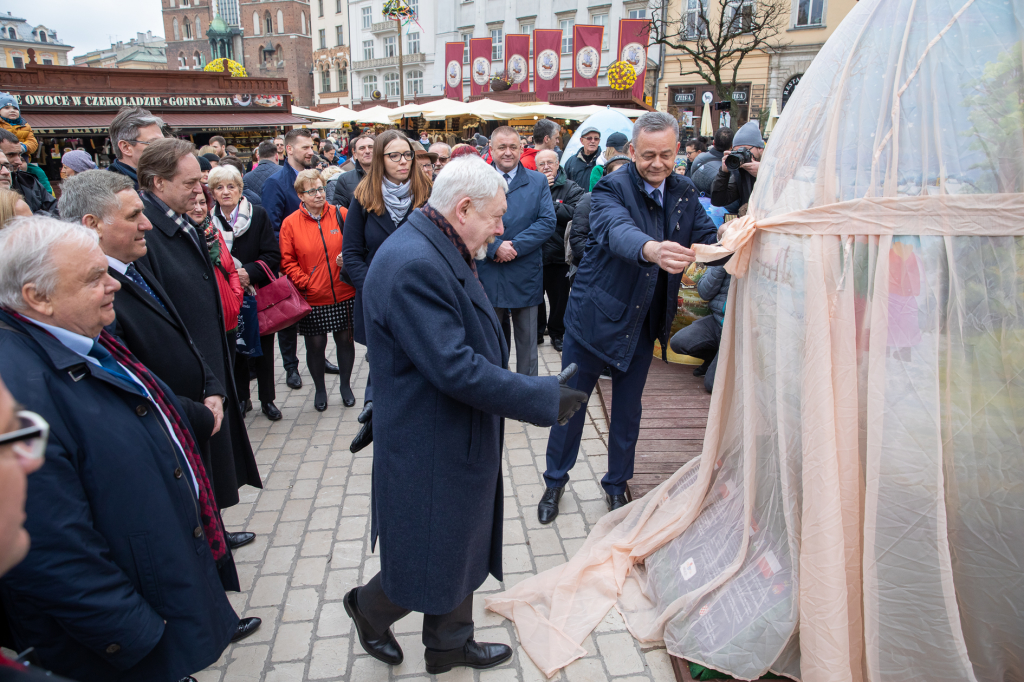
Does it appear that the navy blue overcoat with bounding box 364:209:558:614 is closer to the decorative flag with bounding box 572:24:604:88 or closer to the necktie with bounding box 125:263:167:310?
the necktie with bounding box 125:263:167:310

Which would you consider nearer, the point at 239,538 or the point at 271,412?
the point at 239,538

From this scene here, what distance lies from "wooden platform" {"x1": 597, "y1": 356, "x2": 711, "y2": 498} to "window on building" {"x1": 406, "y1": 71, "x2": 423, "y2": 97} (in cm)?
4397

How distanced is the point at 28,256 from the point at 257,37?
7862 centimetres

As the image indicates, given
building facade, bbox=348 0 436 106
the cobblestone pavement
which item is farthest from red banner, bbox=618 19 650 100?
the cobblestone pavement

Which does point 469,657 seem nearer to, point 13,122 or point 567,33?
point 13,122

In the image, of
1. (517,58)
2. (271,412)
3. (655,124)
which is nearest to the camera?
(655,124)

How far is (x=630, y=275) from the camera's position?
120 inches

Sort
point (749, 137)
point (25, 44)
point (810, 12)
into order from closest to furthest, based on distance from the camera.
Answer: point (749, 137), point (810, 12), point (25, 44)

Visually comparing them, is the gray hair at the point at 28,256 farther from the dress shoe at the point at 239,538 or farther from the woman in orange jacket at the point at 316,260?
the woman in orange jacket at the point at 316,260

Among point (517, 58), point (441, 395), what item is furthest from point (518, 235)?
point (517, 58)

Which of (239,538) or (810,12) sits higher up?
(810,12)

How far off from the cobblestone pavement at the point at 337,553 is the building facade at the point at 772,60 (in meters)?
25.7

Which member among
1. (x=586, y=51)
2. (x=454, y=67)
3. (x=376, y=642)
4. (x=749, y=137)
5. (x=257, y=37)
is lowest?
(x=376, y=642)

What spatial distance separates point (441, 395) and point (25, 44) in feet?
346
